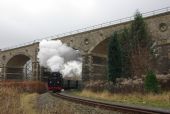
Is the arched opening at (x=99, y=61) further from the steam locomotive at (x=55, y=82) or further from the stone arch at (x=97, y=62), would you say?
the steam locomotive at (x=55, y=82)

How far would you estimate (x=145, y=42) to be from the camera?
34.5m

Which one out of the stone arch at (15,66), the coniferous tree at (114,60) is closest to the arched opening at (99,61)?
the coniferous tree at (114,60)

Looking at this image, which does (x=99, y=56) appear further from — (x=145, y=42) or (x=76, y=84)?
(x=145, y=42)

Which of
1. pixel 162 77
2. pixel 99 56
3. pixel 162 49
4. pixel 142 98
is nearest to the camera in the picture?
pixel 142 98

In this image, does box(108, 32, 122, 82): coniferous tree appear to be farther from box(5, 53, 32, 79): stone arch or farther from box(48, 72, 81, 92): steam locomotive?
box(5, 53, 32, 79): stone arch

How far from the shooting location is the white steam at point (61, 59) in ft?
130

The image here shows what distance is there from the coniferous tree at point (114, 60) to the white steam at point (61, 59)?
22.8 ft

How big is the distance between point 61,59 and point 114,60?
8.49m

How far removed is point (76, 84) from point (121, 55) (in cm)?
1052

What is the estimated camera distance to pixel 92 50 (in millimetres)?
44000

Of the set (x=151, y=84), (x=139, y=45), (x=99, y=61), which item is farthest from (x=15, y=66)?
(x=151, y=84)

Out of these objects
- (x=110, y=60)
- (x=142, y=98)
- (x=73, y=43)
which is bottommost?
(x=142, y=98)

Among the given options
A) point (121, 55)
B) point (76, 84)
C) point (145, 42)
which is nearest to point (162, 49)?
point (145, 42)

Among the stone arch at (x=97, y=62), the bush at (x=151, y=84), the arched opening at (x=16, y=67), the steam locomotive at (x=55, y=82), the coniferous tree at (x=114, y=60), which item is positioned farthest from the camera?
the arched opening at (x=16, y=67)
